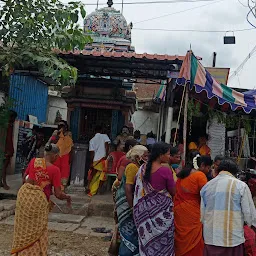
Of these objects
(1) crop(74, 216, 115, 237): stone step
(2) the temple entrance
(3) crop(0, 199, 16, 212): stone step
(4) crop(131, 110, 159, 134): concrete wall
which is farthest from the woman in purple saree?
(4) crop(131, 110, 159, 134): concrete wall

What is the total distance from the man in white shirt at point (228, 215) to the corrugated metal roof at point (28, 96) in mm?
9572

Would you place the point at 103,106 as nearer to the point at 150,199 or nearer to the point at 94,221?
the point at 94,221

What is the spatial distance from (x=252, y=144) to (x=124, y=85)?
3.91m

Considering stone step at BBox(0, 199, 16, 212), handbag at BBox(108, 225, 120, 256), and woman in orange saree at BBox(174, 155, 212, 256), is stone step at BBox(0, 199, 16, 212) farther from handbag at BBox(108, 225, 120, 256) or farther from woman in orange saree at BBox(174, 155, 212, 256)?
woman in orange saree at BBox(174, 155, 212, 256)

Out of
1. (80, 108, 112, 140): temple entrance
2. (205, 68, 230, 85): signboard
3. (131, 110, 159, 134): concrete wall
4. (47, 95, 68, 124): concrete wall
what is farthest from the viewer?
(47, 95, 68, 124): concrete wall

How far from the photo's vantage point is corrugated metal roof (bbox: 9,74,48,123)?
43.0ft

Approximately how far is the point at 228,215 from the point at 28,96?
1171 centimetres

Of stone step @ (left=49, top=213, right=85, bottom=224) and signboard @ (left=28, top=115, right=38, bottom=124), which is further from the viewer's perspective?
signboard @ (left=28, top=115, right=38, bottom=124)

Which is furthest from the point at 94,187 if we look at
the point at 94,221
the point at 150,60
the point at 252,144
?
the point at 252,144

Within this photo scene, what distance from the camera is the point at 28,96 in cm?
1428

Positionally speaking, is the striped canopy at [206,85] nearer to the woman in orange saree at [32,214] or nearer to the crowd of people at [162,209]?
the crowd of people at [162,209]

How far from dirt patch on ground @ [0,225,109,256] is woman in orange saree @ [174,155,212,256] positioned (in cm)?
158

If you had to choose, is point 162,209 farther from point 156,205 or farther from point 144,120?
point 144,120

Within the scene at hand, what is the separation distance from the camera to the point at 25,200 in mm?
4238
